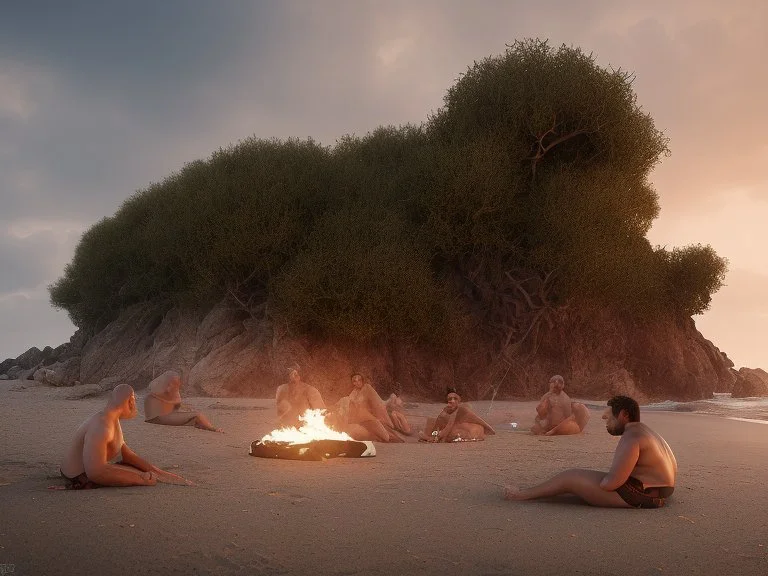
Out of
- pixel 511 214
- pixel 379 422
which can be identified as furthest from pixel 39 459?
pixel 511 214

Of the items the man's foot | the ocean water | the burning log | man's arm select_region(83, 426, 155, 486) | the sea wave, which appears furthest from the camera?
the sea wave

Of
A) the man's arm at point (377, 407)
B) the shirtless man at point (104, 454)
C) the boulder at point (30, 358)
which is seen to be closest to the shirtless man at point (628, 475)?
the shirtless man at point (104, 454)

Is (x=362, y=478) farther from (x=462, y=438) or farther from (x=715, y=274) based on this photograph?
(x=715, y=274)

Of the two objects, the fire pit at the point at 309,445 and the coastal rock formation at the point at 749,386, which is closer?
the fire pit at the point at 309,445

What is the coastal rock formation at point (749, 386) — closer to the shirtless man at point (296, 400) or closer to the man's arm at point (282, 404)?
the shirtless man at point (296, 400)

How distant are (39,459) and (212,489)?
3.53m

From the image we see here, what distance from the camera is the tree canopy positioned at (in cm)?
2745

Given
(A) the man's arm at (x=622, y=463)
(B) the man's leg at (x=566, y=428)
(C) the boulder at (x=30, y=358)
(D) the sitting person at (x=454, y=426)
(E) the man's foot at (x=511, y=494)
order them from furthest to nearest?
(C) the boulder at (x=30, y=358) → (B) the man's leg at (x=566, y=428) → (D) the sitting person at (x=454, y=426) → (E) the man's foot at (x=511, y=494) → (A) the man's arm at (x=622, y=463)

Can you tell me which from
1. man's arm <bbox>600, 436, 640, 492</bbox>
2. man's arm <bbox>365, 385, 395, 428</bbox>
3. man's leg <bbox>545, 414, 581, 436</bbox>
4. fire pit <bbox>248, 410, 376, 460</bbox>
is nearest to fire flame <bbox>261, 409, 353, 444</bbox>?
fire pit <bbox>248, 410, 376, 460</bbox>

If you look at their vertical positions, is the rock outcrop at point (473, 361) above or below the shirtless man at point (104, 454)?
above

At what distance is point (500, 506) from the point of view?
7.52 m

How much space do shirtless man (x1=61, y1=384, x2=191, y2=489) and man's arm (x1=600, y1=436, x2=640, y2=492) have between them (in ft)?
15.2

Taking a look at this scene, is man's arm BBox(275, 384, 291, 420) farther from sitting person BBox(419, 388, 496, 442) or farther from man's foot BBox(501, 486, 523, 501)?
man's foot BBox(501, 486, 523, 501)

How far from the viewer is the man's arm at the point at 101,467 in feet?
25.9
